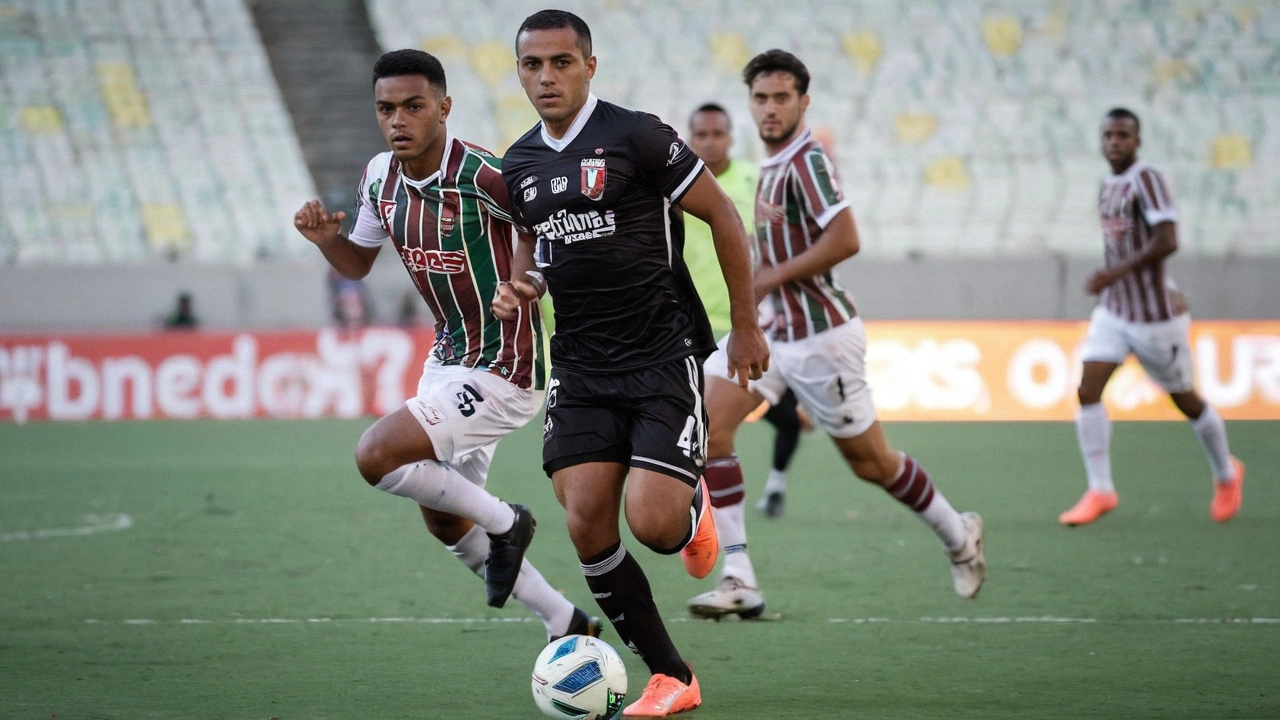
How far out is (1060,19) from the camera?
1934 centimetres

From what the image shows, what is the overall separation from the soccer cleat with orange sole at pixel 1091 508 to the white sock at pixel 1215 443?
0.70m

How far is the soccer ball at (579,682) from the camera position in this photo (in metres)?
4.34

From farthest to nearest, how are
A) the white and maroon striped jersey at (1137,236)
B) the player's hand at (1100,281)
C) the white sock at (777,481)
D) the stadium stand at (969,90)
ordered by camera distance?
1. the stadium stand at (969,90)
2. the white sock at (777,481)
3. the white and maroon striped jersey at (1137,236)
4. the player's hand at (1100,281)

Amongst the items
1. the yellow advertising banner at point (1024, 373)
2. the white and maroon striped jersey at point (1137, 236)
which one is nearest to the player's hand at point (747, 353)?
the white and maroon striped jersey at point (1137, 236)

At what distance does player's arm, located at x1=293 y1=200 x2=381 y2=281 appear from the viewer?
5.24 metres

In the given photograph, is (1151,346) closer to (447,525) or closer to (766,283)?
(766,283)

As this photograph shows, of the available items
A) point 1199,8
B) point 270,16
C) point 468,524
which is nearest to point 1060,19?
point 1199,8

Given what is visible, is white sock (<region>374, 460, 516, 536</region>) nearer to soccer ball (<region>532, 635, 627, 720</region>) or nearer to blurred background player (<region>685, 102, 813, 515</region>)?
soccer ball (<region>532, 635, 627, 720</region>)

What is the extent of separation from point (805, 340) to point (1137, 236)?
129 inches

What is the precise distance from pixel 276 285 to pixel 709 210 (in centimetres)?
1384

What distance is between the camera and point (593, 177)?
4.50m

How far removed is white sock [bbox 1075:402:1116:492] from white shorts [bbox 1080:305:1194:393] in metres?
0.30

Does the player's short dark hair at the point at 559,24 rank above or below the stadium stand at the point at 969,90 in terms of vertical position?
below

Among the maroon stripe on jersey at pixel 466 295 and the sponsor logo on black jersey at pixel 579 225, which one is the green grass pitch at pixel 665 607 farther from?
the sponsor logo on black jersey at pixel 579 225
